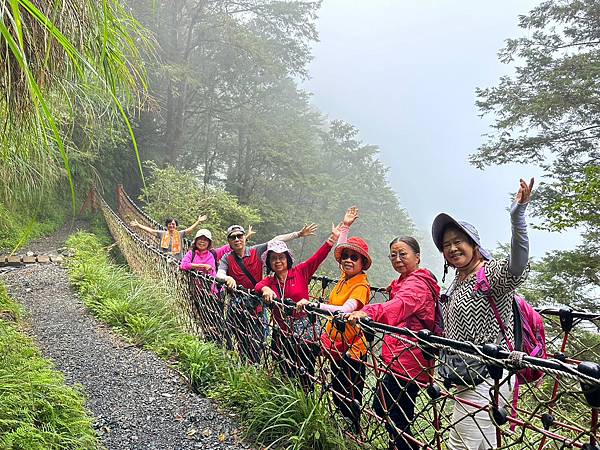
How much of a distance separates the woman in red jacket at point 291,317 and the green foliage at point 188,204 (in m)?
7.70

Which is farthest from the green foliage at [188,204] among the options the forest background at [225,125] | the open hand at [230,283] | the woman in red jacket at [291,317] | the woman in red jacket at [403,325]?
the woman in red jacket at [403,325]

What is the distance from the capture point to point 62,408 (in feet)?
6.53

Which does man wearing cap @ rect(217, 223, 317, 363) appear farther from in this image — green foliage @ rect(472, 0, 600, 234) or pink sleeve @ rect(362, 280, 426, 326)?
green foliage @ rect(472, 0, 600, 234)

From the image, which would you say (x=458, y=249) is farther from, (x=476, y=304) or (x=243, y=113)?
(x=243, y=113)

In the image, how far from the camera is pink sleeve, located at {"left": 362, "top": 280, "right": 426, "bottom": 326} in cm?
170

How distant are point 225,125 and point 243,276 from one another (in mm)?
16313

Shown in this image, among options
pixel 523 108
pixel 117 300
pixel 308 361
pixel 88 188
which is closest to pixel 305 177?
pixel 88 188

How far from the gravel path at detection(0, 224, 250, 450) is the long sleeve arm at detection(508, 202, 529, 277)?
1522 mm

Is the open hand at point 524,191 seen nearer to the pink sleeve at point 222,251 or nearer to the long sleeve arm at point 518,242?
the long sleeve arm at point 518,242

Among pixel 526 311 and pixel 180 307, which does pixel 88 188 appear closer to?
pixel 180 307

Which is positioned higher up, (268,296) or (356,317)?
(356,317)

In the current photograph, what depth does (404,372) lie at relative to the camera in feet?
5.62

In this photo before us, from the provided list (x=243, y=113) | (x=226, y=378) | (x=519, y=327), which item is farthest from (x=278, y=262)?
(x=243, y=113)

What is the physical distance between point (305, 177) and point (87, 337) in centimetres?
1431
